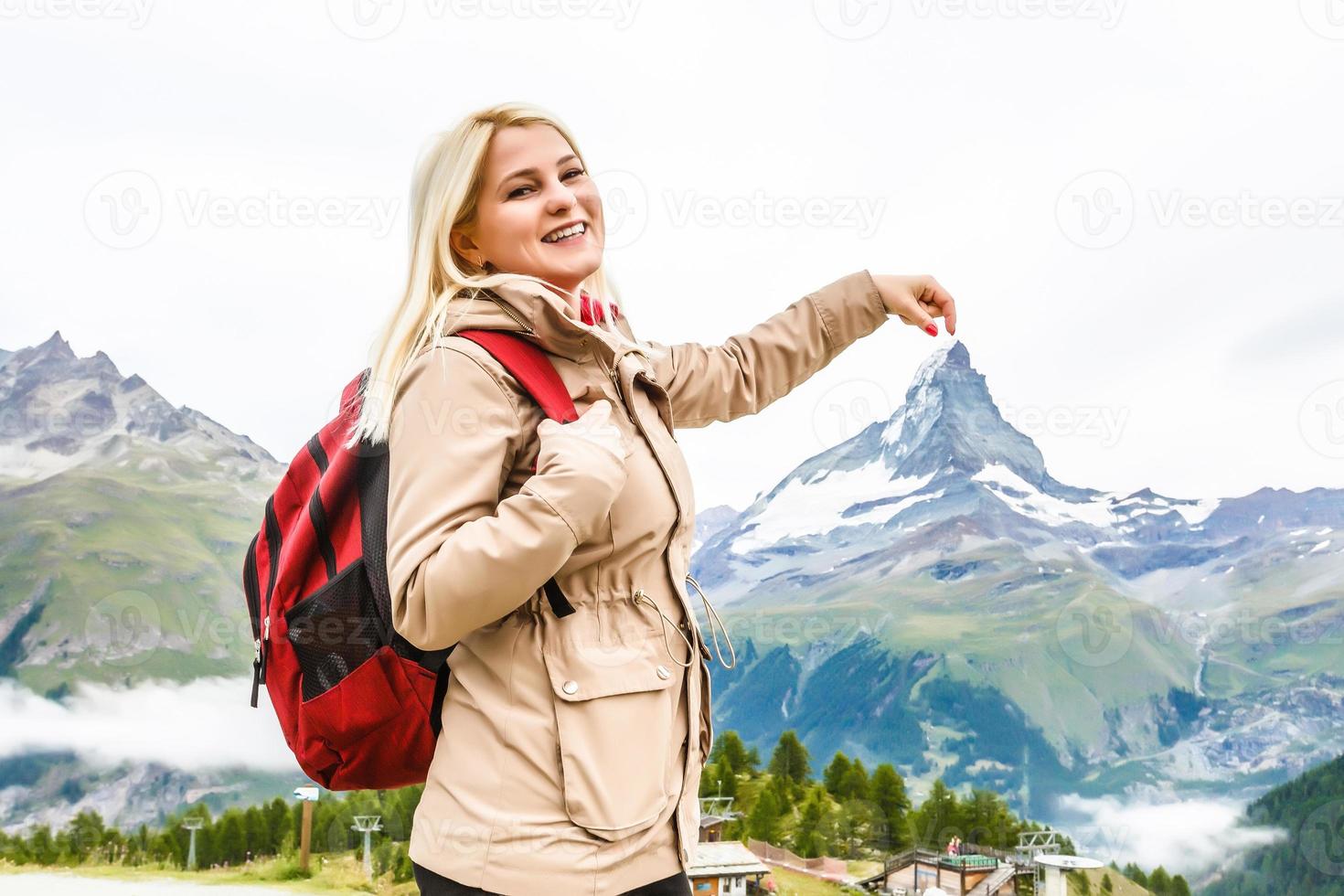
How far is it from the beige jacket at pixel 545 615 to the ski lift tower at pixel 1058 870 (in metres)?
2.01

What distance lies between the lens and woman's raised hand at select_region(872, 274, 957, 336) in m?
1.20

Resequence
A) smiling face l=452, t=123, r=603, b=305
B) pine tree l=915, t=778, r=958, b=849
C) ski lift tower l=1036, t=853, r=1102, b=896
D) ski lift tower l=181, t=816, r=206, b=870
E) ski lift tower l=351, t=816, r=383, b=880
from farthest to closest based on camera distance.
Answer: ski lift tower l=181, t=816, r=206, b=870 → ski lift tower l=351, t=816, r=383, b=880 → pine tree l=915, t=778, r=958, b=849 → ski lift tower l=1036, t=853, r=1102, b=896 → smiling face l=452, t=123, r=603, b=305

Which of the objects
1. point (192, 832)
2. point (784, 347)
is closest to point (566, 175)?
point (784, 347)

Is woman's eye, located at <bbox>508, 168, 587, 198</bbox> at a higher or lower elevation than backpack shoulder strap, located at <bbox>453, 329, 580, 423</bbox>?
higher

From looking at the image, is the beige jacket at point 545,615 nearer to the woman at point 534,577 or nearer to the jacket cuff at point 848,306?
the woman at point 534,577

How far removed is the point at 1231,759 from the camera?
9.80 ft

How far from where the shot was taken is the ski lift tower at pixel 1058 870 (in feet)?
8.40

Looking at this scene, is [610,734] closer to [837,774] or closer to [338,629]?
[338,629]

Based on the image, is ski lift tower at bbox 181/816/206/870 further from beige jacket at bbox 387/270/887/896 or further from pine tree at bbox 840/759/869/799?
beige jacket at bbox 387/270/887/896

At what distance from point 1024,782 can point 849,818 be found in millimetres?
548

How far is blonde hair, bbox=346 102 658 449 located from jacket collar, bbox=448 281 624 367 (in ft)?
0.05

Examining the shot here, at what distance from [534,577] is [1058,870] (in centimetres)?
229

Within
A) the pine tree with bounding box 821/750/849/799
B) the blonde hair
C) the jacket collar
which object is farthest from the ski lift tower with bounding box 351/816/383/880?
the jacket collar

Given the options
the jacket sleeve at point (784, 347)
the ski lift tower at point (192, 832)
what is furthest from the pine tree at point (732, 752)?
the jacket sleeve at point (784, 347)
